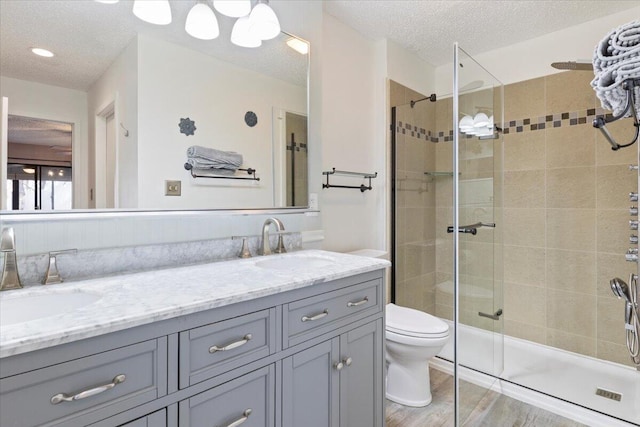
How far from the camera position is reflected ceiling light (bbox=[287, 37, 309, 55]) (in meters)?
1.98

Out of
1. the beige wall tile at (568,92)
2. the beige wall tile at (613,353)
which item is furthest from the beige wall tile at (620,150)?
the beige wall tile at (613,353)

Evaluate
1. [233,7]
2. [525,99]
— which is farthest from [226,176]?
[525,99]

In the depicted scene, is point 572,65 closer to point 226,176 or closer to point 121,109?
point 226,176

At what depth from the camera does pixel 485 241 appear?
7.78 ft

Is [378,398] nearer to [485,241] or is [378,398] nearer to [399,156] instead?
[485,241]

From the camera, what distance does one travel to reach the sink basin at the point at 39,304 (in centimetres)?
94

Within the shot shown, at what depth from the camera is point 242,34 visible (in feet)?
5.67

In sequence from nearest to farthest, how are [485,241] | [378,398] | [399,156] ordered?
[378,398] → [485,241] → [399,156]

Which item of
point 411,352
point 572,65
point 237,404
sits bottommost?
point 411,352

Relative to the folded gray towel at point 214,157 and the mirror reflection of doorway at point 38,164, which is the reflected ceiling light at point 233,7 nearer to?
the folded gray towel at point 214,157

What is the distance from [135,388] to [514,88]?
3022 mm

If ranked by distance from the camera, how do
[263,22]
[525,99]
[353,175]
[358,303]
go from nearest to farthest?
[358,303] → [263,22] → [353,175] → [525,99]

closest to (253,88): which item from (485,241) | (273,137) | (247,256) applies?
(273,137)

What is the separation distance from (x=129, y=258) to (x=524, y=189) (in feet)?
8.74
